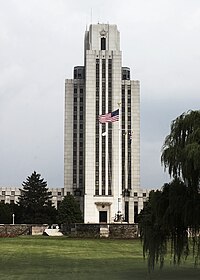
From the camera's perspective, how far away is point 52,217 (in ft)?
360

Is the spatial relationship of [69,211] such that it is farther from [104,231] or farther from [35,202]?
[104,231]

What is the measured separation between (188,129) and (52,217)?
89.7 m

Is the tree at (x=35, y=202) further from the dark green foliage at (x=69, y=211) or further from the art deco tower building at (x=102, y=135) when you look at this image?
the art deco tower building at (x=102, y=135)

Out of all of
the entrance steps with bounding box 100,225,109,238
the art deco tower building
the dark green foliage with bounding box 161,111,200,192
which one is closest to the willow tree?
the dark green foliage with bounding box 161,111,200,192

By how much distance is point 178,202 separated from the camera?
2172 cm

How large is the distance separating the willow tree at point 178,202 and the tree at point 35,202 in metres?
84.4

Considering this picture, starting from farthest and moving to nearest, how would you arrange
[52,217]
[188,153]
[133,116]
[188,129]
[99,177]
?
[133,116] → [99,177] → [52,217] → [188,129] → [188,153]

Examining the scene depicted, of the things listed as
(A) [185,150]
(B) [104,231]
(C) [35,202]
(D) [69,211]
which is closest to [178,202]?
(A) [185,150]

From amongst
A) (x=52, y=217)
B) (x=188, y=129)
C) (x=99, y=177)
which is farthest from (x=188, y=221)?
(x=99, y=177)

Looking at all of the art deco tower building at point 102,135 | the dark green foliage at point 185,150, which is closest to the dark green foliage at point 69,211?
the art deco tower building at point 102,135

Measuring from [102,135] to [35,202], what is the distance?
69.6ft

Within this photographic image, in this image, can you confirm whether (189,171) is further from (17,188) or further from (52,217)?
(17,188)

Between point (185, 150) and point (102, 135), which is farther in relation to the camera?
point (102, 135)

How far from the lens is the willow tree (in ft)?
69.9
